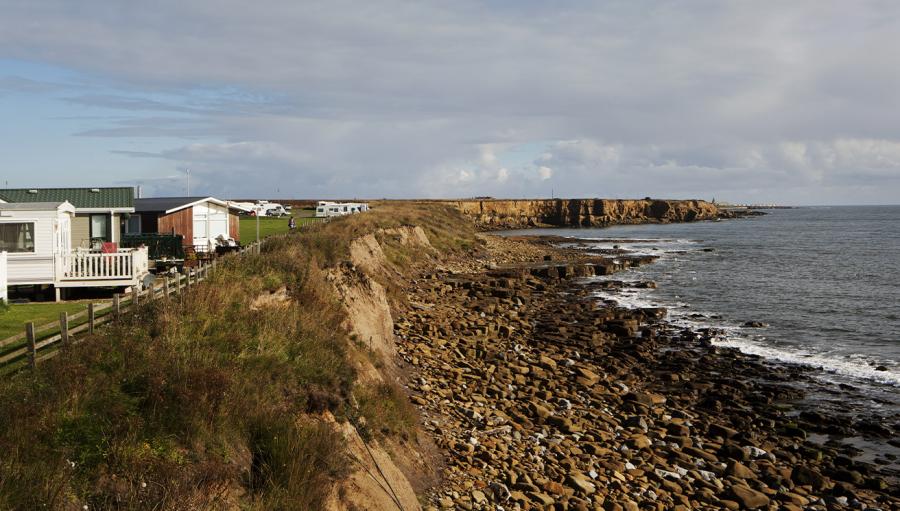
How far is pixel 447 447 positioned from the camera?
1320 centimetres

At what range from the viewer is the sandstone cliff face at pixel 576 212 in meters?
126

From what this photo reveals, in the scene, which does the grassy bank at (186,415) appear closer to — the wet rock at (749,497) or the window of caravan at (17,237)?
the wet rock at (749,497)

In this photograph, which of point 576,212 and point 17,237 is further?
point 576,212

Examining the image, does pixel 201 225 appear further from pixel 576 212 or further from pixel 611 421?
pixel 576 212

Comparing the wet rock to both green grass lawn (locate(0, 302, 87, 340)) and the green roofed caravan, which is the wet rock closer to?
green grass lawn (locate(0, 302, 87, 340))

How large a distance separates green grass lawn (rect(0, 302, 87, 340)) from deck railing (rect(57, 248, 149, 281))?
1551 mm

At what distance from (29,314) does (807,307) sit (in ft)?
116

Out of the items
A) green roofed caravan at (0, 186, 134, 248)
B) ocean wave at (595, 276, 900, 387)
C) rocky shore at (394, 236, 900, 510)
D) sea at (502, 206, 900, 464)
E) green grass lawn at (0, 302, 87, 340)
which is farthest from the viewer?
green roofed caravan at (0, 186, 134, 248)

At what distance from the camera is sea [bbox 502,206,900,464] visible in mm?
21500

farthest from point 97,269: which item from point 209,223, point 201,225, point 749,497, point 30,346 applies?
point 749,497

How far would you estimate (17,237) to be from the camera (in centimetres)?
2138

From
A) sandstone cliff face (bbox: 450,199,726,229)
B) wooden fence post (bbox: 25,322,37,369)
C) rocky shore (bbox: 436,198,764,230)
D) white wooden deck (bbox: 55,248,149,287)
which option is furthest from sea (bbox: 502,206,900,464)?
sandstone cliff face (bbox: 450,199,726,229)

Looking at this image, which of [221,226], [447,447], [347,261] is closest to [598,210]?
[221,226]

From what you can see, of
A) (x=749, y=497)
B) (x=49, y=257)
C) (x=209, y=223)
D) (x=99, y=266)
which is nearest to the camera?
(x=749, y=497)
